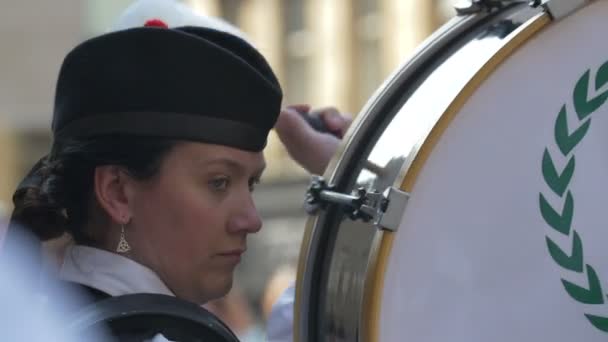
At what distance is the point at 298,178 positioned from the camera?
1791 centimetres

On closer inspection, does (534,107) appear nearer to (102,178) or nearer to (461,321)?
(461,321)

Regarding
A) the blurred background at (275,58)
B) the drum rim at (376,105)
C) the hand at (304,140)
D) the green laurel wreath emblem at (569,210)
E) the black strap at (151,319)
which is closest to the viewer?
the black strap at (151,319)

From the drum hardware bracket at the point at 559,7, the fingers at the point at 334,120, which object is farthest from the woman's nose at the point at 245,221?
the fingers at the point at 334,120

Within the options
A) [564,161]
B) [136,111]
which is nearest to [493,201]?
[564,161]

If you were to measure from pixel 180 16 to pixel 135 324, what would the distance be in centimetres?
76

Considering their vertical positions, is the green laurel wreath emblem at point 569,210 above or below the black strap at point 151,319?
above

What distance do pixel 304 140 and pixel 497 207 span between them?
2.68 feet

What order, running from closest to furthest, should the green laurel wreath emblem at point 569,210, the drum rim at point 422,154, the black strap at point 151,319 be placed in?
the black strap at point 151,319, the drum rim at point 422,154, the green laurel wreath emblem at point 569,210

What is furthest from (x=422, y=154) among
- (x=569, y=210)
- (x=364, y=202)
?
(x=569, y=210)

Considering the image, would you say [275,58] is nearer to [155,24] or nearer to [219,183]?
[155,24]

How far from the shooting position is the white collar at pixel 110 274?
1.92 meters

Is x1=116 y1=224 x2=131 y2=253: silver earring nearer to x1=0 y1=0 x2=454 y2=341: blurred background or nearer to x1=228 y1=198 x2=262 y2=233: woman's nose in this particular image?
Answer: x1=228 y1=198 x2=262 y2=233: woman's nose

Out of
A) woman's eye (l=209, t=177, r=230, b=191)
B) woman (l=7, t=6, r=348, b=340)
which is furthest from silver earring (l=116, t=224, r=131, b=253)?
woman's eye (l=209, t=177, r=230, b=191)

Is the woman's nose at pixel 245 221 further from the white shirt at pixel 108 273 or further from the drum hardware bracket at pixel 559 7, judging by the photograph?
the drum hardware bracket at pixel 559 7
